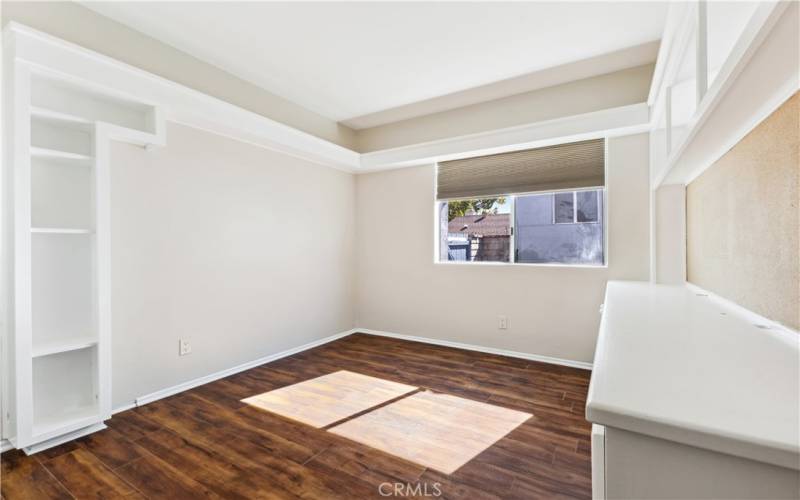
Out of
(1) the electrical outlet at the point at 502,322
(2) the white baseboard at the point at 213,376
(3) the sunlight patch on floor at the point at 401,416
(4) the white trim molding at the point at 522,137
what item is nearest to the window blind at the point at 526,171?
(4) the white trim molding at the point at 522,137

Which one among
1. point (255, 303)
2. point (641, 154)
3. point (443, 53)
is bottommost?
point (255, 303)

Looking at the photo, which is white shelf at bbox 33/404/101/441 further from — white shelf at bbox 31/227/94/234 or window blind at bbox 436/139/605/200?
window blind at bbox 436/139/605/200

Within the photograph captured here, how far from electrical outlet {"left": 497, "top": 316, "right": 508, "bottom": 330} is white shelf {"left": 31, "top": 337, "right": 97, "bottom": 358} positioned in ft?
11.2

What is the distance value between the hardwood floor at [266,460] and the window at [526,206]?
1439 mm

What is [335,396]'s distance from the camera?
2.83 m

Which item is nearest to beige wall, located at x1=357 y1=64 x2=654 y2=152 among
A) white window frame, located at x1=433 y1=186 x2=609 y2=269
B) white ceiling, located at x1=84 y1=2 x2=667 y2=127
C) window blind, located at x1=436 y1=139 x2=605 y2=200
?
window blind, located at x1=436 y1=139 x2=605 y2=200

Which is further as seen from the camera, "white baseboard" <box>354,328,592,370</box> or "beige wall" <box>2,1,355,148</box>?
"white baseboard" <box>354,328,592,370</box>

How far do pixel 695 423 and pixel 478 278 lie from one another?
3.54 meters

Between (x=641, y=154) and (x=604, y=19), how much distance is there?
1.31 meters

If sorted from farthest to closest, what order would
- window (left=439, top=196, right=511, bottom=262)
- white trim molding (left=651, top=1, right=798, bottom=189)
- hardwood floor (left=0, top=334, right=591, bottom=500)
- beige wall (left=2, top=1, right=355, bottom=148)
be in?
window (left=439, top=196, right=511, bottom=262)
beige wall (left=2, top=1, right=355, bottom=148)
hardwood floor (left=0, top=334, right=591, bottom=500)
white trim molding (left=651, top=1, right=798, bottom=189)

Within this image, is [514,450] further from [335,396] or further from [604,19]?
[604,19]

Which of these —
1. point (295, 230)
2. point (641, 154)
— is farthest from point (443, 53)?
point (295, 230)

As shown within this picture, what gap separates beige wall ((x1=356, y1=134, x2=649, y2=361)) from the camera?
3.30m

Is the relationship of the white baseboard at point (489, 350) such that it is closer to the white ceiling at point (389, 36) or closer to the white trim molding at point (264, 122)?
the white trim molding at point (264, 122)
